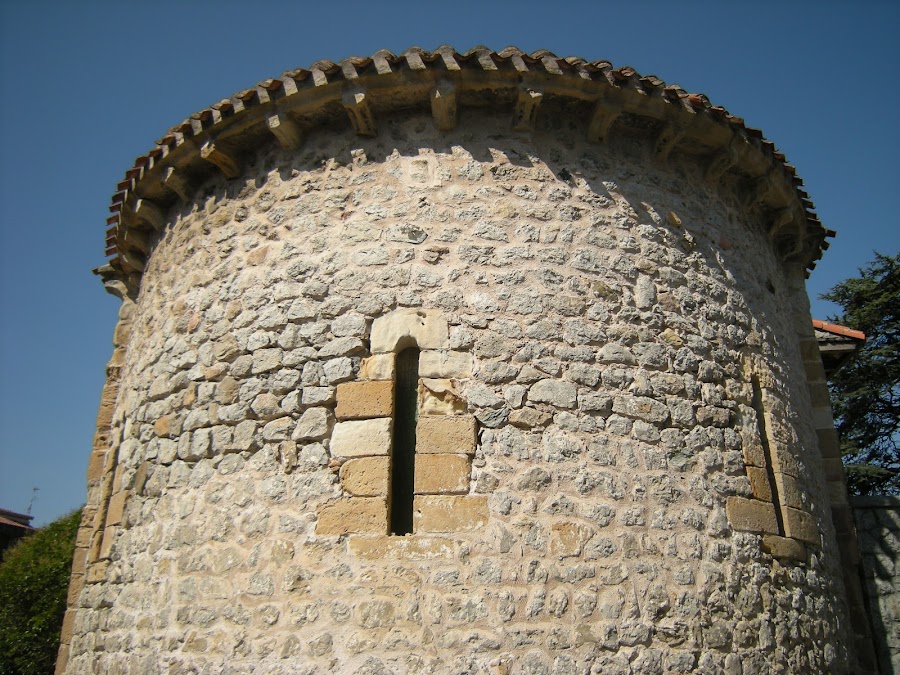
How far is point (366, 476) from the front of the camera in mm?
4680

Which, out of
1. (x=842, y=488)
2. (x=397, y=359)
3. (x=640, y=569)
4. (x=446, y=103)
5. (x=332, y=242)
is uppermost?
(x=446, y=103)

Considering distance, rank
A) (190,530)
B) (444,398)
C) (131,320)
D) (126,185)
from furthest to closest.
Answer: (131,320), (126,185), (190,530), (444,398)

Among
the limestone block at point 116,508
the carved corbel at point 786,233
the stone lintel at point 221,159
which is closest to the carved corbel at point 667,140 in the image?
the carved corbel at point 786,233

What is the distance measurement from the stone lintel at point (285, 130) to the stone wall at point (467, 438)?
12 centimetres

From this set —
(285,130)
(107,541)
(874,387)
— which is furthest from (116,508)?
(874,387)

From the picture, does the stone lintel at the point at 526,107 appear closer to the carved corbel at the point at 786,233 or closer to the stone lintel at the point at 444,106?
the stone lintel at the point at 444,106

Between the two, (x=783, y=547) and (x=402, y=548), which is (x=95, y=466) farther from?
(x=783, y=547)

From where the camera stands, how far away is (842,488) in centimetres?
688

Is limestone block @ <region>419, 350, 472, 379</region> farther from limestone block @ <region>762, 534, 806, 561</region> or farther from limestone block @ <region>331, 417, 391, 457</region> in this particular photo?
limestone block @ <region>762, 534, 806, 561</region>

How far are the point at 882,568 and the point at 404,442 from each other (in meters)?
5.33

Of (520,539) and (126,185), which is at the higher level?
(126,185)

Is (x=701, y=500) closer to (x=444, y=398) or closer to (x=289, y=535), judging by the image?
(x=444, y=398)

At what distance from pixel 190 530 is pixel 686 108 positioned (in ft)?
16.8

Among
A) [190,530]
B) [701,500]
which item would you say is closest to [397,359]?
[190,530]
